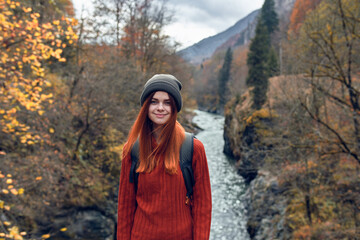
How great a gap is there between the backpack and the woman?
0.03m

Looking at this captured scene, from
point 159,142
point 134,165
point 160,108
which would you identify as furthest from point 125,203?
point 160,108

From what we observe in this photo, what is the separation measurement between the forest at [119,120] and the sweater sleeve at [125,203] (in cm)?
364

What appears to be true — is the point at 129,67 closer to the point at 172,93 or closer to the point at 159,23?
the point at 159,23

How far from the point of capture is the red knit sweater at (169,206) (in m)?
1.62

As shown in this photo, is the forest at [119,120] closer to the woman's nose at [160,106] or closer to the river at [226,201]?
the river at [226,201]

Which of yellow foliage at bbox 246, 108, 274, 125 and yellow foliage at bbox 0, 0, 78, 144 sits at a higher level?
yellow foliage at bbox 0, 0, 78, 144

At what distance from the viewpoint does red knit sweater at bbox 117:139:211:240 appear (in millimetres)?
1616

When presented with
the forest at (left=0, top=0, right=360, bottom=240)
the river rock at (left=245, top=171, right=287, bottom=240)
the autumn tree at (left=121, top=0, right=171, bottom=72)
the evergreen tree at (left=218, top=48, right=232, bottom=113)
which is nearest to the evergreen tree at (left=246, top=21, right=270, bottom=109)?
the forest at (left=0, top=0, right=360, bottom=240)

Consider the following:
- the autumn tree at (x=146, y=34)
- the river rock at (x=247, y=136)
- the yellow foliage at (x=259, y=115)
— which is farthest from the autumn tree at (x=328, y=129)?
the yellow foliage at (x=259, y=115)

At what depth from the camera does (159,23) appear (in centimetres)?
1240

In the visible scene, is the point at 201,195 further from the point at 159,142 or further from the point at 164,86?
the point at 164,86

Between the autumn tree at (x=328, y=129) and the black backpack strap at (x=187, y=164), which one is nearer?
the black backpack strap at (x=187, y=164)

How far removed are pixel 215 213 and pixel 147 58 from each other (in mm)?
9159

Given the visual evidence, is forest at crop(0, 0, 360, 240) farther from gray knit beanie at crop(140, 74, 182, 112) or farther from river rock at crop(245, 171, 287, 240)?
gray knit beanie at crop(140, 74, 182, 112)
